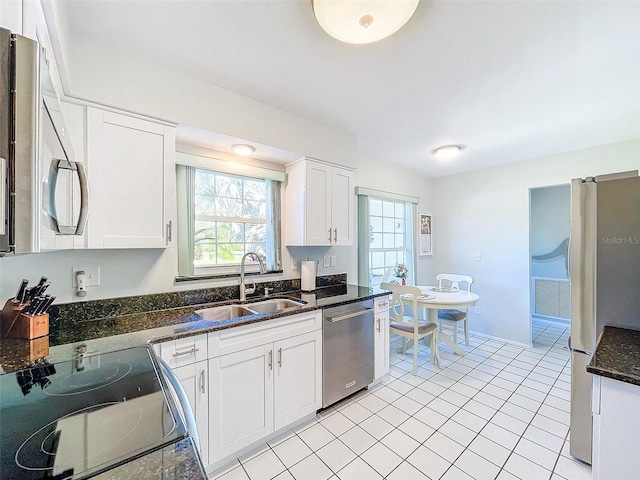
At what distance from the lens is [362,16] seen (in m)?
1.20

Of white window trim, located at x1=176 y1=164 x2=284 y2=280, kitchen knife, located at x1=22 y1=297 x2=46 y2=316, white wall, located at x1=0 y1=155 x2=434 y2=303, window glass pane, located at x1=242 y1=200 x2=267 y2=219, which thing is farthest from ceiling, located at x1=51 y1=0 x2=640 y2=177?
kitchen knife, located at x1=22 y1=297 x2=46 y2=316

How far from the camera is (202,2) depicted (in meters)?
1.28

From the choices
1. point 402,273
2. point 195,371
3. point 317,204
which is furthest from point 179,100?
point 402,273

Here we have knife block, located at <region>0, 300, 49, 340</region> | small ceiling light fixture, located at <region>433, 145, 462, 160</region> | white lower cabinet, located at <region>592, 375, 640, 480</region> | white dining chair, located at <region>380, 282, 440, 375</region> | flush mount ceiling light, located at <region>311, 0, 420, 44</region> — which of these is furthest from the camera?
small ceiling light fixture, located at <region>433, 145, 462, 160</region>

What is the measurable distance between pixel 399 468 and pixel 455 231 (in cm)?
353

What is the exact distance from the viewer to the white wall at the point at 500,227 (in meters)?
3.40

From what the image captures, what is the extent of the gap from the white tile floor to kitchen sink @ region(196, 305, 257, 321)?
36.0 inches

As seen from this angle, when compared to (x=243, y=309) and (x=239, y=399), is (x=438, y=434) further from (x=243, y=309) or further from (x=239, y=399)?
(x=243, y=309)

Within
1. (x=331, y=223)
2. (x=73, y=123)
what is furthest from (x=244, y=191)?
(x=73, y=123)

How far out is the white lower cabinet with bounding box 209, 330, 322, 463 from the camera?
163 centimetres

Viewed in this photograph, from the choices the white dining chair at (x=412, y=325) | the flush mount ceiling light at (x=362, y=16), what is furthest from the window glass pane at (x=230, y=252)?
the flush mount ceiling light at (x=362, y=16)

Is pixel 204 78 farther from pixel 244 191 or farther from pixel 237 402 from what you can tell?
pixel 237 402

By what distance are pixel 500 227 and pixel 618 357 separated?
3087mm

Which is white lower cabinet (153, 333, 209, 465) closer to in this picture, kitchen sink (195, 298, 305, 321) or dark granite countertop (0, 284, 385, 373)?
dark granite countertop (0, 284, 385, 373)
